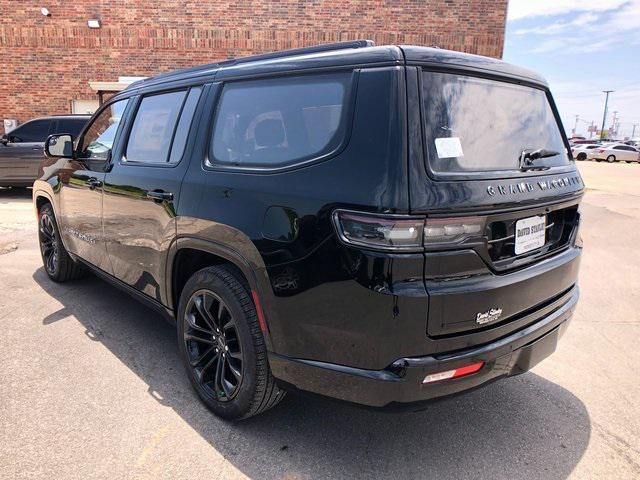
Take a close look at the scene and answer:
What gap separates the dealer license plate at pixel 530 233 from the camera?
2.23 metres

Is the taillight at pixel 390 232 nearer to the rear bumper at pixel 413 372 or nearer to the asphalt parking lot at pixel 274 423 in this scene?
the rear bumper at pixel 413 372

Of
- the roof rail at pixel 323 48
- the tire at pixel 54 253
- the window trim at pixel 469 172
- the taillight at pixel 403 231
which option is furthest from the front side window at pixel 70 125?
the taillight at pixel 403 231

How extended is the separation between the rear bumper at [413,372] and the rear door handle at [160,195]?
119 centimetres

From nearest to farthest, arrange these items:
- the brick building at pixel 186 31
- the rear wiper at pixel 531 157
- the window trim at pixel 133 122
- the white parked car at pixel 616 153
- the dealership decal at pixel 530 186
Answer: the dealership decal at pixel 530 186 → the rear wiper at pixel 531 157 → the window trim at pixel 133 122 → the brick building at pixel 186 31 → the white parked car at pixel 616 153

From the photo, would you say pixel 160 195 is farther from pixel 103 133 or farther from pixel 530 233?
pixel 530 233

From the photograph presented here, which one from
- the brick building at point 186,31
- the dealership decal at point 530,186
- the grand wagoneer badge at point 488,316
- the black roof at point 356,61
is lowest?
the grand wagoneer badge at point 488,316

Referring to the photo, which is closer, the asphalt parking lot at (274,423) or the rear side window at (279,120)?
the rear side window at (279,120)

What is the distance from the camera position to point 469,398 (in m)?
3.00

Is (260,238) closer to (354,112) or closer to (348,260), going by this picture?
(348,260)

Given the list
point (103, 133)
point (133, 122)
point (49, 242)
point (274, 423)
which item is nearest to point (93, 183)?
point (103, 133)

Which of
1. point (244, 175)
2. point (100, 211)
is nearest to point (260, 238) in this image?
point (244, 175)

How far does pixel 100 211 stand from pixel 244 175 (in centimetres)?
181

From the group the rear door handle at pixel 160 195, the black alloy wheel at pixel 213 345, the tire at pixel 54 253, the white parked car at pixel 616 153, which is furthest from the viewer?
the white parked car at pixel 616 153

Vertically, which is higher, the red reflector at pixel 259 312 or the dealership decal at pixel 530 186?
the dealership decal at pixel 530 186
